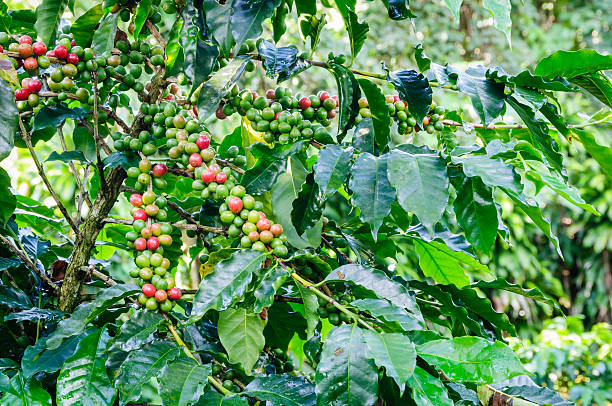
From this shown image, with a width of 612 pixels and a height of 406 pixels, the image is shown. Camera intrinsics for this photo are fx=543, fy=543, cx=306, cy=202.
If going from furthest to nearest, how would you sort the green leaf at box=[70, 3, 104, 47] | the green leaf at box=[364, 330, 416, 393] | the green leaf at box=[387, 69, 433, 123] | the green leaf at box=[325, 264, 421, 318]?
the green leaf at box=[70, 3, 104, 47], the green leaf at box=[387, 69, 433, 123], the green leaf at box=[325, 264, 421, 318], the green leaf at box=[364, 330, 416, 393]

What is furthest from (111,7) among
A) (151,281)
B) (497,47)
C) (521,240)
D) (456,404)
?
(497,47)

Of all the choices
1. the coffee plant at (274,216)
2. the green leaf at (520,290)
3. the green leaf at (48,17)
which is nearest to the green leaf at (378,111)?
the coffee plant at (274,216)

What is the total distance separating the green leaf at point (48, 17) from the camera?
768 millimetres

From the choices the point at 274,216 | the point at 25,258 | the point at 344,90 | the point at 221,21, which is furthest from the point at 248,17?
the point at 25,258

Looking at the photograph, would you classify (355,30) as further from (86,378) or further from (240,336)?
(86,378)

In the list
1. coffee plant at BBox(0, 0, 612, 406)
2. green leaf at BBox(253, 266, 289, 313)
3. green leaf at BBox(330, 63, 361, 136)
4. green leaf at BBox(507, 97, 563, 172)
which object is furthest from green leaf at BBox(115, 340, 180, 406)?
green leaf at BBox(507, 97, 563, 172)

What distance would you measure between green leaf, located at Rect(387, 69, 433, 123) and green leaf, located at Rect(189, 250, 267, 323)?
Answer: 0.89ft

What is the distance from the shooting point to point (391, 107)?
0.76 meters

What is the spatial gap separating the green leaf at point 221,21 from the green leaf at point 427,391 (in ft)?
1.34

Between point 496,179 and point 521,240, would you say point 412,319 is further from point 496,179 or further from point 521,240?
point 521,240

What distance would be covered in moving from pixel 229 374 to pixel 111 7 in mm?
502

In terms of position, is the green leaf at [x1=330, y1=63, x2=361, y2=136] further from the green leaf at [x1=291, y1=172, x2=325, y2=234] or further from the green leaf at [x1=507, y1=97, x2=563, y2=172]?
the green leaf at [x1=507, y1=97, x2=563, y2=172]

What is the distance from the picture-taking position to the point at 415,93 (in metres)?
0.68

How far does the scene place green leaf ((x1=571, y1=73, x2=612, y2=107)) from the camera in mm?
646
